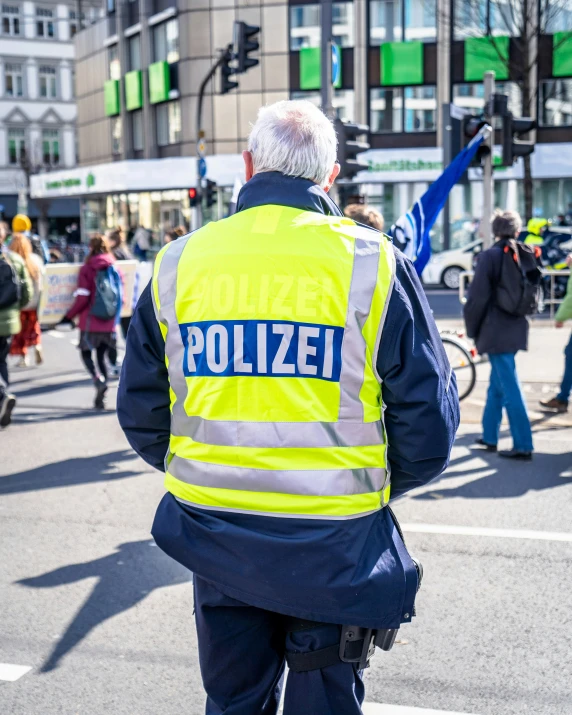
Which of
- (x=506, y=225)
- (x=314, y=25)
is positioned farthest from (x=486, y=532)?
(x=314, y=25)

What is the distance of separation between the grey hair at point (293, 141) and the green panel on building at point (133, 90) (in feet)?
132

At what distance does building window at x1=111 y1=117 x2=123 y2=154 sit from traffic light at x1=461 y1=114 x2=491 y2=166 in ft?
111

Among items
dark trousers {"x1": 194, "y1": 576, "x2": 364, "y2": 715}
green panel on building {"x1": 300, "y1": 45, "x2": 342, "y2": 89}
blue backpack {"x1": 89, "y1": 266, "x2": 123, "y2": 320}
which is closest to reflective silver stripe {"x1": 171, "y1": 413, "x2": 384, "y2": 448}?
dark trousers {"x1": 194, "y1": 576, "x2": 364, "y2": 715}

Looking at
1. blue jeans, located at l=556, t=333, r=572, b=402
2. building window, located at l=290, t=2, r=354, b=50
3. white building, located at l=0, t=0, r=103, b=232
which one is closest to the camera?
blue jeans, located at l=556, t=333, r=572, b=402

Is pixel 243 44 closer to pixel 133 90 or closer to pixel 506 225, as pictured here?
pixel 506 225

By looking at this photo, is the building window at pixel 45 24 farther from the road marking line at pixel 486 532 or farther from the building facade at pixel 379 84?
the road marking line at pixel 486 532

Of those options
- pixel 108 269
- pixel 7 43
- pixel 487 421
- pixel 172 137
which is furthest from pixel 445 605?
pixel 7 43

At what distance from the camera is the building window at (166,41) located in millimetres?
38312

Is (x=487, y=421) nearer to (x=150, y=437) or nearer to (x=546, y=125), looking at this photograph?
Result: (x=150, y=437)

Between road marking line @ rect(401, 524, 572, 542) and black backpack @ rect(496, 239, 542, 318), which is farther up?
black backpack @ rect(496, 239, 542, 318)

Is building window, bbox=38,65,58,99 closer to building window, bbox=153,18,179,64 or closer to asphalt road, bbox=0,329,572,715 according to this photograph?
building window, bbox=153,18,179,64

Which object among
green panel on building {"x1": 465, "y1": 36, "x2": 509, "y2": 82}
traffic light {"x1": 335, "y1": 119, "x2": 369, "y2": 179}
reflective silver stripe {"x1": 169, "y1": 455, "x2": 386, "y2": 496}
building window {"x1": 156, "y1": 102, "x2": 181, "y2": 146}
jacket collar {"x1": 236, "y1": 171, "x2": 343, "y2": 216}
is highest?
green panel on building {"x1": 465, "y1": 36, "x2": 509, "y2": 82}

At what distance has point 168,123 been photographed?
39438 millimetres

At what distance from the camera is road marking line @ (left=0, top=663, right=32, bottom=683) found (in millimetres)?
3658
